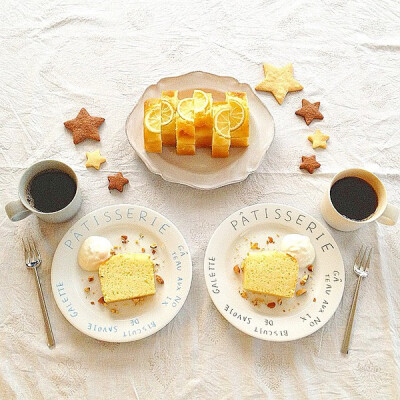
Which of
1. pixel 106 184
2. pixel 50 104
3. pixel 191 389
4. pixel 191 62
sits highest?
pixel 191 62

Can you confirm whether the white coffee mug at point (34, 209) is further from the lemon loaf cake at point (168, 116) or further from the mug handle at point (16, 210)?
the lemon loaf cake at point (168, 116)

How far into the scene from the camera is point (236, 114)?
1452 mm

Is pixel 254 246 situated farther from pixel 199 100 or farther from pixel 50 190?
pixel 50 190

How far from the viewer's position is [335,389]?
1.37 m

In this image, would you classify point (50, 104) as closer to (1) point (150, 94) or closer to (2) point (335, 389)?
(1) point (150, 94)

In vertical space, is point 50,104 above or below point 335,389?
above

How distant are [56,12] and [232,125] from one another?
0.76 m

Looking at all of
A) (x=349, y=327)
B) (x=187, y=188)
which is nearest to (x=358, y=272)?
(x=349, y=327)

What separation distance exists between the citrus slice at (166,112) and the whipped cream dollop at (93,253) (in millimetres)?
382

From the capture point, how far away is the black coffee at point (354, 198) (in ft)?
4.63

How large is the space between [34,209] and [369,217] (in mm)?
925

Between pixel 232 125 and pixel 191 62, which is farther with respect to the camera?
pixel 191 62

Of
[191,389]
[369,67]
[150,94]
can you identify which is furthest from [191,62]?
[191,389]

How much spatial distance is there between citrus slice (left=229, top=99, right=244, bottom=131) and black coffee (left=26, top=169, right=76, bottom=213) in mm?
486
